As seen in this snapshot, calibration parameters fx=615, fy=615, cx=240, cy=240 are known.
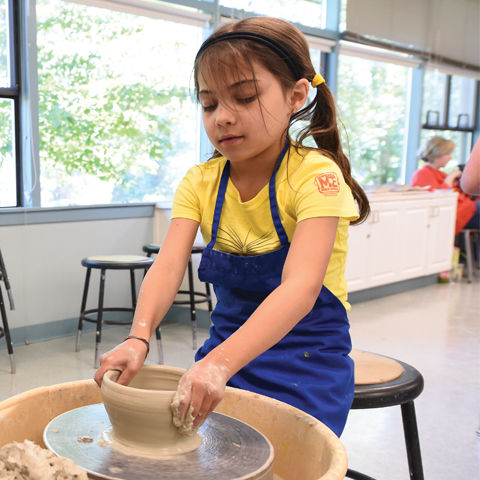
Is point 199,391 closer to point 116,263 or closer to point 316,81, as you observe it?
point 316,81

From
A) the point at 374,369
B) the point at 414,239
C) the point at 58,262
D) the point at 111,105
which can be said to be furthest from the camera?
the point at 414,239

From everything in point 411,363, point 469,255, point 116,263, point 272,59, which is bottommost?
point 411,363

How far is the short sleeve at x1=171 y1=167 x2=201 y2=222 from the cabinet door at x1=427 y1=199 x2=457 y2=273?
4747mm

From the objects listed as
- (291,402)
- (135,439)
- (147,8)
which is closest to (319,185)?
(291,402)

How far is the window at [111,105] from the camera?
374cm

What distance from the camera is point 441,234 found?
5738 mm

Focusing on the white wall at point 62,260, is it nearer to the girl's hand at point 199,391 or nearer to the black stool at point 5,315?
the black stool at point 5,315

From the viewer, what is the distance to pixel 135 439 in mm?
802

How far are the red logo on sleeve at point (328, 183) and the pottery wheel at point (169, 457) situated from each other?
38 cm

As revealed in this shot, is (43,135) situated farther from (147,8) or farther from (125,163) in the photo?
(147,8)

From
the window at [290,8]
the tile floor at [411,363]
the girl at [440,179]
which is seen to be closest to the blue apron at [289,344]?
the tile floor at [411,363]

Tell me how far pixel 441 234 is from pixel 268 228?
5001 millimetres

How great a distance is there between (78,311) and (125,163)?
1040mm

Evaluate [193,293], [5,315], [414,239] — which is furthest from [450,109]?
[5,315]
